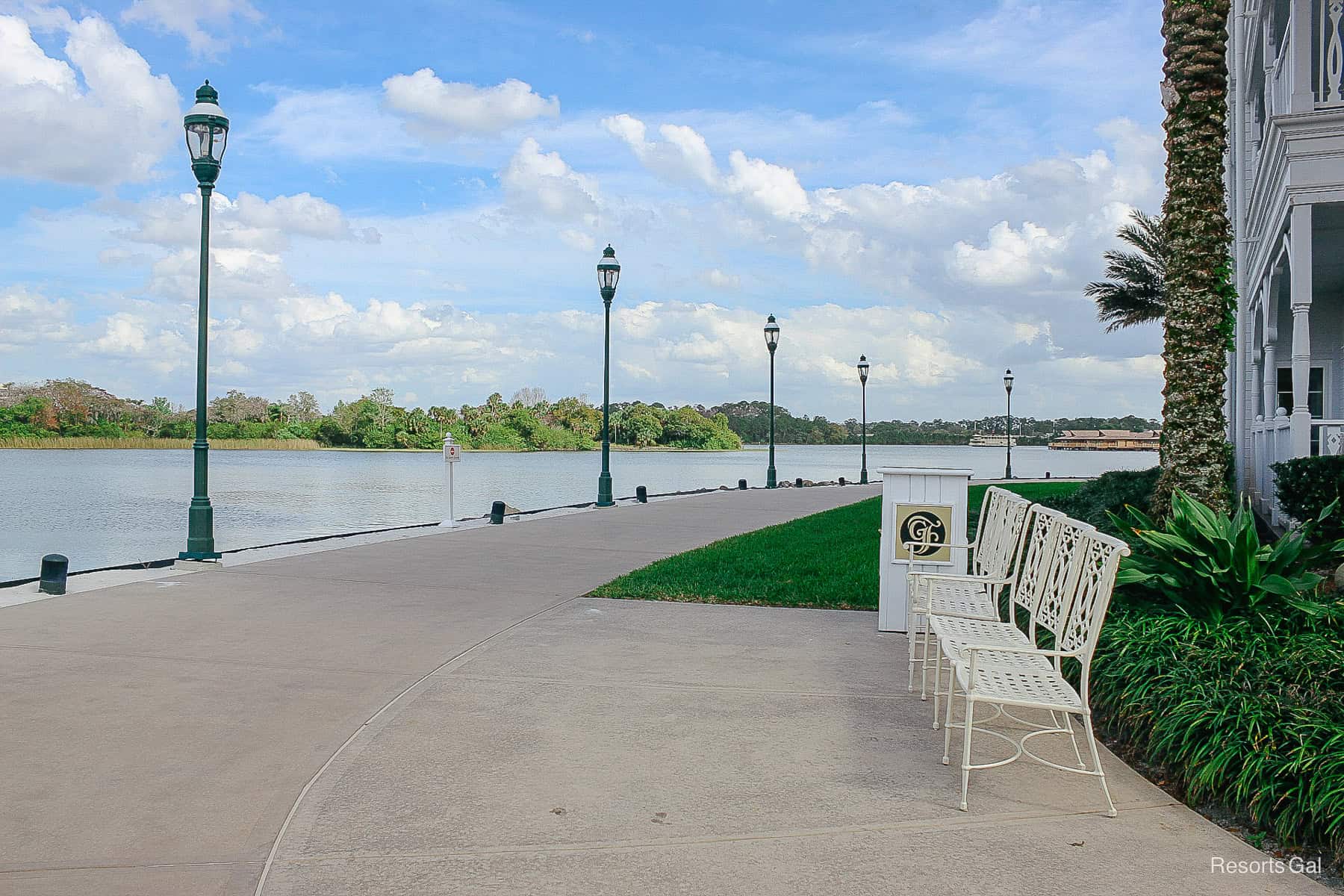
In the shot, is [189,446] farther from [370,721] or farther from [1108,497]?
[370,721]

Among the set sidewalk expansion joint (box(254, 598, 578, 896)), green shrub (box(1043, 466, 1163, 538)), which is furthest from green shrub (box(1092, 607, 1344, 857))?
green shrub (box(1043, 466, 1163, 538))

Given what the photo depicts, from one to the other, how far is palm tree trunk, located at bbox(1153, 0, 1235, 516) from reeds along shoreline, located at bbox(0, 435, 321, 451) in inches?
3183

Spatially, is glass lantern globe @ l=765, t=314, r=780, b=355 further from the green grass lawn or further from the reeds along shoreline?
the reeds along shoreline

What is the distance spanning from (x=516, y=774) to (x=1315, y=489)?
7.59 meters

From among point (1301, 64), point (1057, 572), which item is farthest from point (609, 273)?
point (1057, 572)

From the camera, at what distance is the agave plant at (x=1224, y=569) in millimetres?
5719

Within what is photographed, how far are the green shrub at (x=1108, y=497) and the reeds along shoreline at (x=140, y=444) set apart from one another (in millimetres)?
76814

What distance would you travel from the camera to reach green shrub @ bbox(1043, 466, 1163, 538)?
13.3 m

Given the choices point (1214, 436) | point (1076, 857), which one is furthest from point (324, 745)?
point (1214, 436)

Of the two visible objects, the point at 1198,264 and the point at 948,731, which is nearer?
the point at 948,731

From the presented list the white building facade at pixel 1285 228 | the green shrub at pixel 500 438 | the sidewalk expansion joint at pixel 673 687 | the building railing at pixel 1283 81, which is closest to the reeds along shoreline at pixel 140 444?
the green shrub at pixel 500 438

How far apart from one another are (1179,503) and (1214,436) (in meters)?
2.37

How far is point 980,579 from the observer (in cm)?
659

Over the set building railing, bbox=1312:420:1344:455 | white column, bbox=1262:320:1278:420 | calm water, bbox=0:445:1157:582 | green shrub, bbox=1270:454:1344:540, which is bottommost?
calm water, bbox=0:445:1157:582
